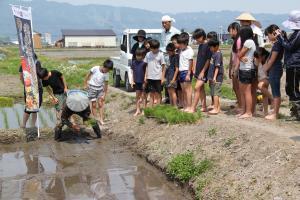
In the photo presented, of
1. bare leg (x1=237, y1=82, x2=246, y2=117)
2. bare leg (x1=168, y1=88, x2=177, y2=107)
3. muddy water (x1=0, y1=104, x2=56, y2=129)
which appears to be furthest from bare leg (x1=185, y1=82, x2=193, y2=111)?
muddy water (x1=0, y1=104, x2=56, y2=129)

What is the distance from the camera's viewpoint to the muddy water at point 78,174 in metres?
5.69

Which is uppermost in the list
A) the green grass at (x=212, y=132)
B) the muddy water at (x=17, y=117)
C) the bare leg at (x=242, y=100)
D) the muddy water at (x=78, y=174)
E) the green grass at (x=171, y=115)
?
the bare leg at (x=242, y=100)

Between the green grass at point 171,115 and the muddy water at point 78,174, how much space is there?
898mm

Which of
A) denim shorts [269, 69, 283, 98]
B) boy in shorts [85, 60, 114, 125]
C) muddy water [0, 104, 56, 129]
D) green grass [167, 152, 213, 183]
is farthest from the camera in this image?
muddy water [0, 104, 56, 129]

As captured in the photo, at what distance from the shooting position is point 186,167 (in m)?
6.01

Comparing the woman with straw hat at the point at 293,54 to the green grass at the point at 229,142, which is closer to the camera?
the green grass at the point at 229,142

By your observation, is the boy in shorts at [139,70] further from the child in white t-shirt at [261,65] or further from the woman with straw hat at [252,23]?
the child in white t-shirt at [261,65]

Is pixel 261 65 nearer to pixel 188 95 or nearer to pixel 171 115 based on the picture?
pixel 188 95

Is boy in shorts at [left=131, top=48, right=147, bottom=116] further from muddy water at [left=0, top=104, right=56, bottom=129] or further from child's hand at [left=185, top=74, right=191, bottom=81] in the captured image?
muddy water at [left=0, top=104, right=56, bottom=129]

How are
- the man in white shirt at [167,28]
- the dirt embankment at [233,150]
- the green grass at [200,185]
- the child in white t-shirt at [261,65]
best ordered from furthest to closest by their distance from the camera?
the man in white shirt at [167,28] → the child in white t-shirt at [261,65] → the green grass at [200,185] → the dirt embankment at [233,150]

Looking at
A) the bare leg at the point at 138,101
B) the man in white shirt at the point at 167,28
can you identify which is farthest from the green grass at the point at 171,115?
the man in white shirt at the point at 167,28

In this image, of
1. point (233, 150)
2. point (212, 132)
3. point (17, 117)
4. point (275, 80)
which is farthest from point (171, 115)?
point (17, 117)

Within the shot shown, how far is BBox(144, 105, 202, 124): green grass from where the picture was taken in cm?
776

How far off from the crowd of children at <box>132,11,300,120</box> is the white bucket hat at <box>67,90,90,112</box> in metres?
1.56
